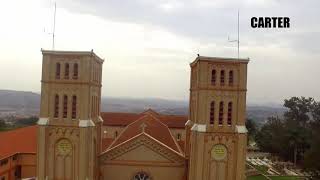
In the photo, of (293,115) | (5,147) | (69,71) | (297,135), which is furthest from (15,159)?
(293,115)

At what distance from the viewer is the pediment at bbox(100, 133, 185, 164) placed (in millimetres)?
33094

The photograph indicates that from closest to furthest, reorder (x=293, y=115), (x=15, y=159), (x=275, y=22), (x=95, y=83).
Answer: (x=275, y=22)
(x=95, y=83)
(x=15, y=159)
(x=293, y=115)

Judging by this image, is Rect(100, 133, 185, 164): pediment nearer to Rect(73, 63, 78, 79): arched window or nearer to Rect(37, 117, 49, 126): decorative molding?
Rect(37, 117, 49, 126): decorative molding

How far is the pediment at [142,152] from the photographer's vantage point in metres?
33.1

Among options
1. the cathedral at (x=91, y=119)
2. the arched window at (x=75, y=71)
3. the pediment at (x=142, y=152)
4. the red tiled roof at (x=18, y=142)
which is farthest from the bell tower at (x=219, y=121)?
the red tiled roof at (x=18, y=142)

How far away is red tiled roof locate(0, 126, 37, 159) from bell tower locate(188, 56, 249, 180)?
71.9 ft

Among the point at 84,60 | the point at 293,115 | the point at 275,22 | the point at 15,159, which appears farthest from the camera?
the point at 293,115

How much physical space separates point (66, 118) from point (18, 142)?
62.2ft

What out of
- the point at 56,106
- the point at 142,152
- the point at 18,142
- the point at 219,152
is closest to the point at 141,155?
the point at 142,152

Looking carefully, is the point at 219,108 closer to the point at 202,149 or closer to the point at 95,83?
the point at 202,149

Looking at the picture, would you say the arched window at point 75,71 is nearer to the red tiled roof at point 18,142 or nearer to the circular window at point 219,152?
the circular window at point 219,152

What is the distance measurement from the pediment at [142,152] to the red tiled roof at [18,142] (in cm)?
1616

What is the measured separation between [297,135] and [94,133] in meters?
50.2

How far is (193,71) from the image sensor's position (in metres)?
34.2
